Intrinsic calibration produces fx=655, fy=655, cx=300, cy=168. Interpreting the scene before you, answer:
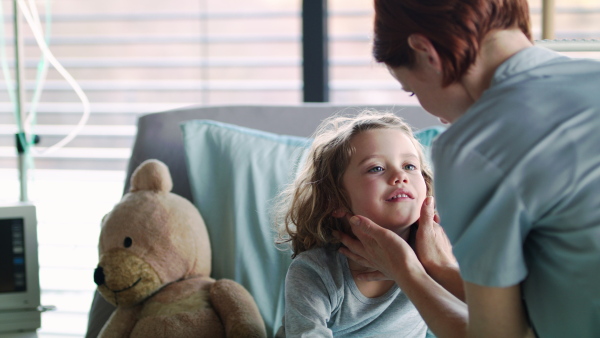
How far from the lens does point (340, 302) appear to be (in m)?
1.41

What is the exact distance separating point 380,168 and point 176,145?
0.79 m

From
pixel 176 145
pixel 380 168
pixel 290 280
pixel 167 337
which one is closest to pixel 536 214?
pixel 380 168

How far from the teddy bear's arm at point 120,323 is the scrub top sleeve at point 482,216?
3.30 ft

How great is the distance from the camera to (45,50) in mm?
2148

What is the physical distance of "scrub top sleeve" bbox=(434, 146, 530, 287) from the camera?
835 mm

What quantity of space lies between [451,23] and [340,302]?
0.73 metres

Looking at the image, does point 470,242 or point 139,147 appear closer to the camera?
point 470,242

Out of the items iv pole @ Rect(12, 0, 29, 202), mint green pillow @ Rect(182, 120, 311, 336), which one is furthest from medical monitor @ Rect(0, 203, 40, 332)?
mint green pillow @ Rect(182, 120, 311, 336)

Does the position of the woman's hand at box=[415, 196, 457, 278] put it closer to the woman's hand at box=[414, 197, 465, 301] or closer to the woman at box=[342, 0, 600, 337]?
the woman's hand at box=[414, 197, 465, 301]

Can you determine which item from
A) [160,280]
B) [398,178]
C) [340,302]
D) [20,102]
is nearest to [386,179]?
[398,178]

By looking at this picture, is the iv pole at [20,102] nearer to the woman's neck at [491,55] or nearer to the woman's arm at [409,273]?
the woman's arm at [409,273]

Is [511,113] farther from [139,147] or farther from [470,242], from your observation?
[139,147]

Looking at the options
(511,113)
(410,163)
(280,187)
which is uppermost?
(511,113)

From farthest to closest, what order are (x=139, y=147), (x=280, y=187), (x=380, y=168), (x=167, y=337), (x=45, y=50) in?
(x=45, y=50) < (x=139, y=147) < (x=280, y=187) < (x=167, y=337) < (x=380, y=168)
